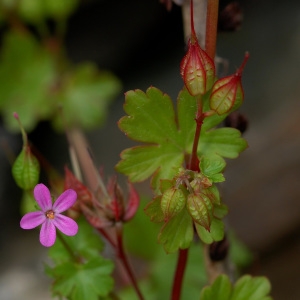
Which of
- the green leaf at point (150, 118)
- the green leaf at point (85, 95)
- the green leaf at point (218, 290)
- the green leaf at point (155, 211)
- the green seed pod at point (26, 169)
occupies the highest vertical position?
the green leaf at point (85, 95)

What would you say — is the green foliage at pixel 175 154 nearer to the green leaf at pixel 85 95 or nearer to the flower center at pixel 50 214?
the flower center at pixel 50 214

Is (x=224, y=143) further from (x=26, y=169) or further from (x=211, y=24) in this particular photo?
(x=26, y=169)

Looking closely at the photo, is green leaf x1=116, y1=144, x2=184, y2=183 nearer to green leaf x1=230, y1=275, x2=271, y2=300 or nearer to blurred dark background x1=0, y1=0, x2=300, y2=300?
green leaf x1=230, y1=275, x2=271, y2=300

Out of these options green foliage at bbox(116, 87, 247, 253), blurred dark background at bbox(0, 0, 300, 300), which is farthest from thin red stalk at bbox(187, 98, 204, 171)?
blurred dark background at bbox(0, 0, 300, 300)

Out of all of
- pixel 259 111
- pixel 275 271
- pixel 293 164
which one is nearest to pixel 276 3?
pixel 259 111

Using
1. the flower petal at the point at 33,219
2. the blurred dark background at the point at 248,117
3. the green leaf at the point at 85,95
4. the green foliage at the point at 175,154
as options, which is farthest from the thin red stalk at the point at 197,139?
the blurred dark background at the point at 248,117

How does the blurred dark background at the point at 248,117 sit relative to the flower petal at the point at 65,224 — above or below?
above

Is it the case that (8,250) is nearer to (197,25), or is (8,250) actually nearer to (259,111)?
(259,111)
